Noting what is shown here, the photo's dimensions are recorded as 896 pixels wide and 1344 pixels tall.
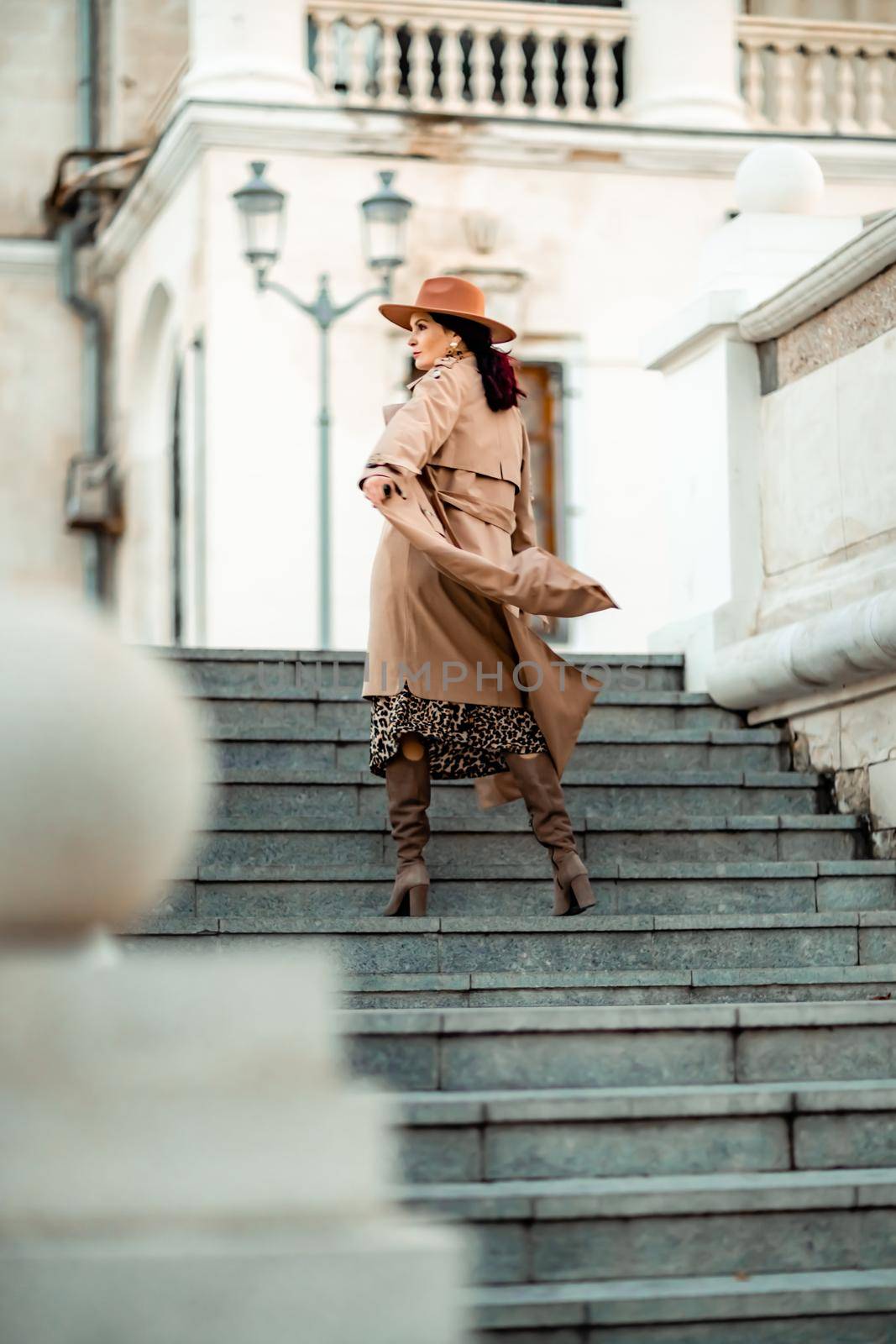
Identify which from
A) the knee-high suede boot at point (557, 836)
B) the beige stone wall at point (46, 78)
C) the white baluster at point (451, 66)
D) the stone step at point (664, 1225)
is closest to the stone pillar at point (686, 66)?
the white baluster at point (451, 66)

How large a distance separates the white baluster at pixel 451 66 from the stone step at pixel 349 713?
8739 millimetres

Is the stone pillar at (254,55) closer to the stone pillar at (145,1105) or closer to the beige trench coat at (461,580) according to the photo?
the beige trench coat at (461,580)

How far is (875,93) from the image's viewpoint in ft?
60.3

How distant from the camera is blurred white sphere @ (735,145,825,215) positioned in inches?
397

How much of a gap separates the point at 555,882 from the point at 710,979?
2.70ft

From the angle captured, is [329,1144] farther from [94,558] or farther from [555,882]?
[94,558]

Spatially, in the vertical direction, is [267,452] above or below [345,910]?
above

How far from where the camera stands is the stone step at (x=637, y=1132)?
201 inches

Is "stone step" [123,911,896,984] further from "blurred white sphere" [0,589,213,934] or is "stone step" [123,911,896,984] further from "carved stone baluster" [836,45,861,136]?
"carved stone baluster" [836,45,861,136]

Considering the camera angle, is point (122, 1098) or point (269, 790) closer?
point (122, 1098)

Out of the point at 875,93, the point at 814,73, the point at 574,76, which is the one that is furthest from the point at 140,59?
the point at 875,93

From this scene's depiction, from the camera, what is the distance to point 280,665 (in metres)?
9.57

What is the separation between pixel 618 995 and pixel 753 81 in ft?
42.8

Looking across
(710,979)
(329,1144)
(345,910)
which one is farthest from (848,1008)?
(329,1144)
